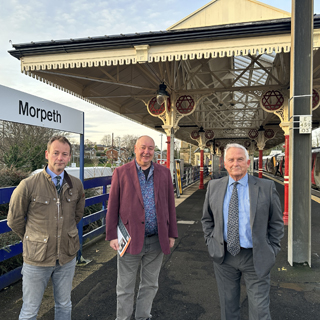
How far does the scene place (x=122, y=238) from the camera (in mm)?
2395

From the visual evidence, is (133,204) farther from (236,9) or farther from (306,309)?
(236,9)

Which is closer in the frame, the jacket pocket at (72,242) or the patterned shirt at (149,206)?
the jacket pocket at (72,242)

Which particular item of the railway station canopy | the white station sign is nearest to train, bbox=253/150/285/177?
the railway station canopy

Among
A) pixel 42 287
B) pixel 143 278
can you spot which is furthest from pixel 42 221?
pixel 143 278

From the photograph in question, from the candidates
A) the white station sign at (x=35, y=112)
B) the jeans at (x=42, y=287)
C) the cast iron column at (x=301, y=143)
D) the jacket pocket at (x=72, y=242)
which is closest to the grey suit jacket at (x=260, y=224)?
the jacket pocket at (x=72, y=242)

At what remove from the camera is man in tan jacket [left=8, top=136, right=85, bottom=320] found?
6.62 feet

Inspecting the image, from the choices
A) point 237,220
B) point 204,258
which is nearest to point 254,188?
point 237,220

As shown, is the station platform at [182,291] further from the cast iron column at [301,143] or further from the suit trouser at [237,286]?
the suit trouser at [237,286]

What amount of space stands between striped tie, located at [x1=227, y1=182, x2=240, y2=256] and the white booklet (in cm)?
88

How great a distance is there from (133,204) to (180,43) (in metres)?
4.00

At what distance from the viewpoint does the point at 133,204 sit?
7.73 feet

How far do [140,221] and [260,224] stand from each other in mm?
1014

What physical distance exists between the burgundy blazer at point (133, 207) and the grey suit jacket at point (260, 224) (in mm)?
450

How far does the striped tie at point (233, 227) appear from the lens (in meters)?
2.11
